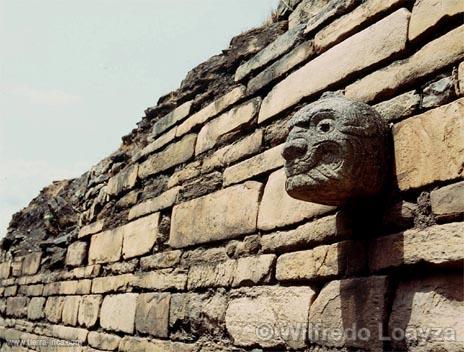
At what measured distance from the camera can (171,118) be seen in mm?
3881

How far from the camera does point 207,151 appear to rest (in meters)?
3.25

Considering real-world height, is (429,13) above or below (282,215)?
above

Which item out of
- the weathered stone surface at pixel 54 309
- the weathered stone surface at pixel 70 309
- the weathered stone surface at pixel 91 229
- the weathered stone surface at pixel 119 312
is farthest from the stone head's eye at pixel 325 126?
the weathered stone surface at pixel 54 309

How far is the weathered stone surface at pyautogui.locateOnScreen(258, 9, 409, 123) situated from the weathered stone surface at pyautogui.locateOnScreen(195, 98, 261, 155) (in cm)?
11

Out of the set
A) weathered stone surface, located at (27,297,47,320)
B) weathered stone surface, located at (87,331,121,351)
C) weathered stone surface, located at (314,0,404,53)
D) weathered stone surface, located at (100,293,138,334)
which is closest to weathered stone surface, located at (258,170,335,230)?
weathered stone surface, located at (314,0,404,53)

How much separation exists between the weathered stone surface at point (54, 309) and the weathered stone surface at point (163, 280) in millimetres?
1847

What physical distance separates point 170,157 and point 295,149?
1.94m

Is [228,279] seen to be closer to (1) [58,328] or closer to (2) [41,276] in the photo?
(1) [58,328]

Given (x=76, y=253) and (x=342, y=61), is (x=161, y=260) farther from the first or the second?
(x=76, y=253)

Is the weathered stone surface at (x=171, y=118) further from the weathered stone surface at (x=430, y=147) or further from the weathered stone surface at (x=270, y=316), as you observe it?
the weathered stone surface at (x=430, y=147)

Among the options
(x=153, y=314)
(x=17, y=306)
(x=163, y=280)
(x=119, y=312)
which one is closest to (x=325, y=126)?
(x=163, y=280)

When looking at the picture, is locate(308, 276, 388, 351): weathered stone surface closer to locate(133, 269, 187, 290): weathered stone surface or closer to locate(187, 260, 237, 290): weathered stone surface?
locate(187, 260, 237, 290): weathered stone surface

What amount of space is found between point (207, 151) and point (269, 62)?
2.33 ft

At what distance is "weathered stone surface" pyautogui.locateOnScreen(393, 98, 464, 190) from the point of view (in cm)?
167
